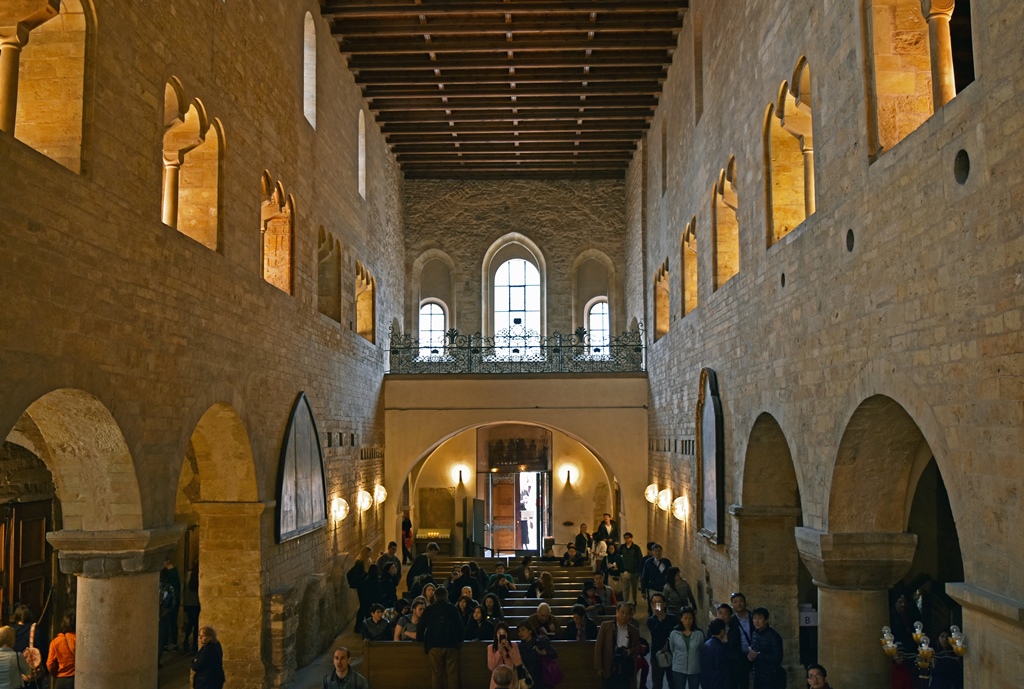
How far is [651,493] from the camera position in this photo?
59.3ft

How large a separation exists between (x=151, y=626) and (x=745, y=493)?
6.27 metres

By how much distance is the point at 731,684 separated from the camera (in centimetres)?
827

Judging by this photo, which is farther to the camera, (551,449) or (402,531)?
(551,449)

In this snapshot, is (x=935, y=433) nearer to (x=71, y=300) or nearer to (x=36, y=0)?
(x=71, y=300)

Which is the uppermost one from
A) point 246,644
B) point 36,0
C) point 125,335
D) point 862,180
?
point 36,0

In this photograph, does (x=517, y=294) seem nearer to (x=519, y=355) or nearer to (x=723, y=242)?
(x=519, y=355)

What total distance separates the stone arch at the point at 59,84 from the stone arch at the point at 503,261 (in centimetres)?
1603

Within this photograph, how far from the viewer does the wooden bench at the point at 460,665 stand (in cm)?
960

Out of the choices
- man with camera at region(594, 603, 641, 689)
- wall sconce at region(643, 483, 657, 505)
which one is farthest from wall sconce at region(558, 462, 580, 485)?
man with camera at region(594, 603, 641, 689)

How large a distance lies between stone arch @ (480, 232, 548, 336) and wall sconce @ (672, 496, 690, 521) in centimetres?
863

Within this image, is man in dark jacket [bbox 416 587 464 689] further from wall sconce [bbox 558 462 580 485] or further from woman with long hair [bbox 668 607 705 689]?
wall sconce [bbox 558 462 580 485]

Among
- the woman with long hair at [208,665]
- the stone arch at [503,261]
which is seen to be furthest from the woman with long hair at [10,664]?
the stone arch at [503,261]

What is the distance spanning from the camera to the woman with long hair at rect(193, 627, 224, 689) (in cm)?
796

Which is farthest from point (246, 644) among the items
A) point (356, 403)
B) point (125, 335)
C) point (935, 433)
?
point (935, 433)
